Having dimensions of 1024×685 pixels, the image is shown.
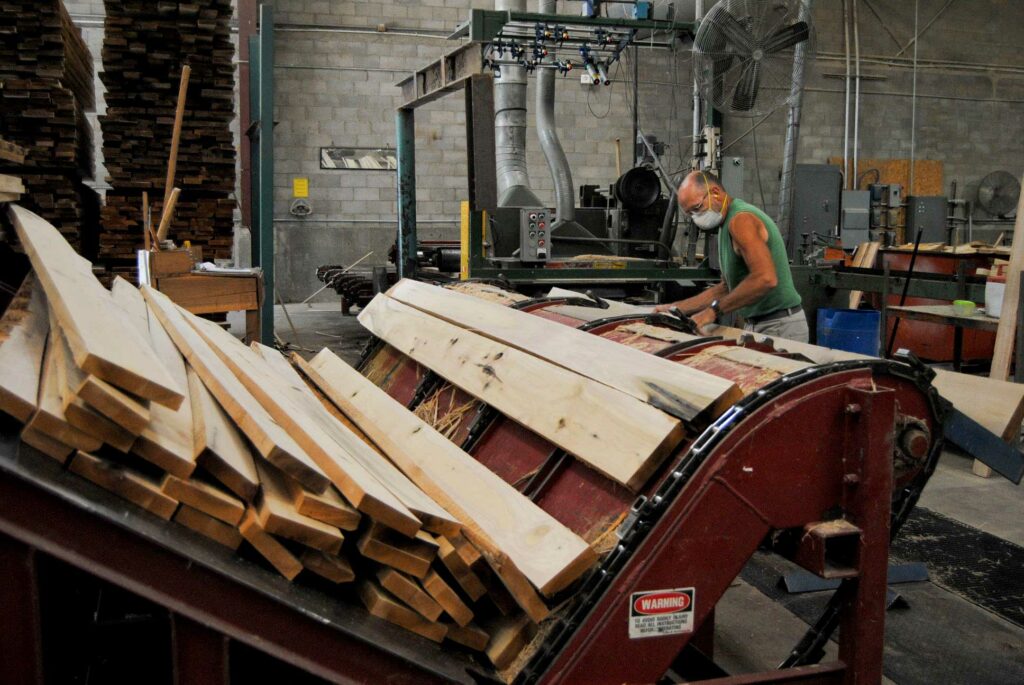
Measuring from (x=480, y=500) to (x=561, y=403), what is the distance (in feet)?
1.10

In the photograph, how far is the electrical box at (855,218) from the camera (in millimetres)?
11648

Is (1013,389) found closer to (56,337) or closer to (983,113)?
(56,337)

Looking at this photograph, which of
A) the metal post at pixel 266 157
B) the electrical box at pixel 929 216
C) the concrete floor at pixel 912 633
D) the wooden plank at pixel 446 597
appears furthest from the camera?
the electrical box at pixel 929 216

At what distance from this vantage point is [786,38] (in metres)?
7.10

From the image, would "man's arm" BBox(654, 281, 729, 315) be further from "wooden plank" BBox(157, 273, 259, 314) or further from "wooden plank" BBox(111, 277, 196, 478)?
"wooden plank" BBox(157, 273, 259, 314)

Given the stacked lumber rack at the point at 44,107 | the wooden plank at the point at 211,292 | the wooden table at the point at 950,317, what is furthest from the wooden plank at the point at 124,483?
the stacked lumber rack at the point at 44,107

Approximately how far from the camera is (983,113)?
55.3ft

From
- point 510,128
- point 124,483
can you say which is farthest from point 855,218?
point 124,483

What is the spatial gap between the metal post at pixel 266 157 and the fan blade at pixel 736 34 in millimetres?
3436

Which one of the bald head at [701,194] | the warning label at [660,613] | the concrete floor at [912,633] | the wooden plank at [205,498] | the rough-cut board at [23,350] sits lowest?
the concrete floor at [912,633]

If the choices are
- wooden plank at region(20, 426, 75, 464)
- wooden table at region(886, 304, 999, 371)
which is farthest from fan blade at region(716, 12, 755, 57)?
wooden plank at region(20, 426, 75, 464)

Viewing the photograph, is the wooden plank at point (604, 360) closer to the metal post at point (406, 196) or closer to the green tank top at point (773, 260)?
the green tank top at point (773, 260)

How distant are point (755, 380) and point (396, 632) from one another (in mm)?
1032

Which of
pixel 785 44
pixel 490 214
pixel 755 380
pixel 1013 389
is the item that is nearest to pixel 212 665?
pixel 755 380
